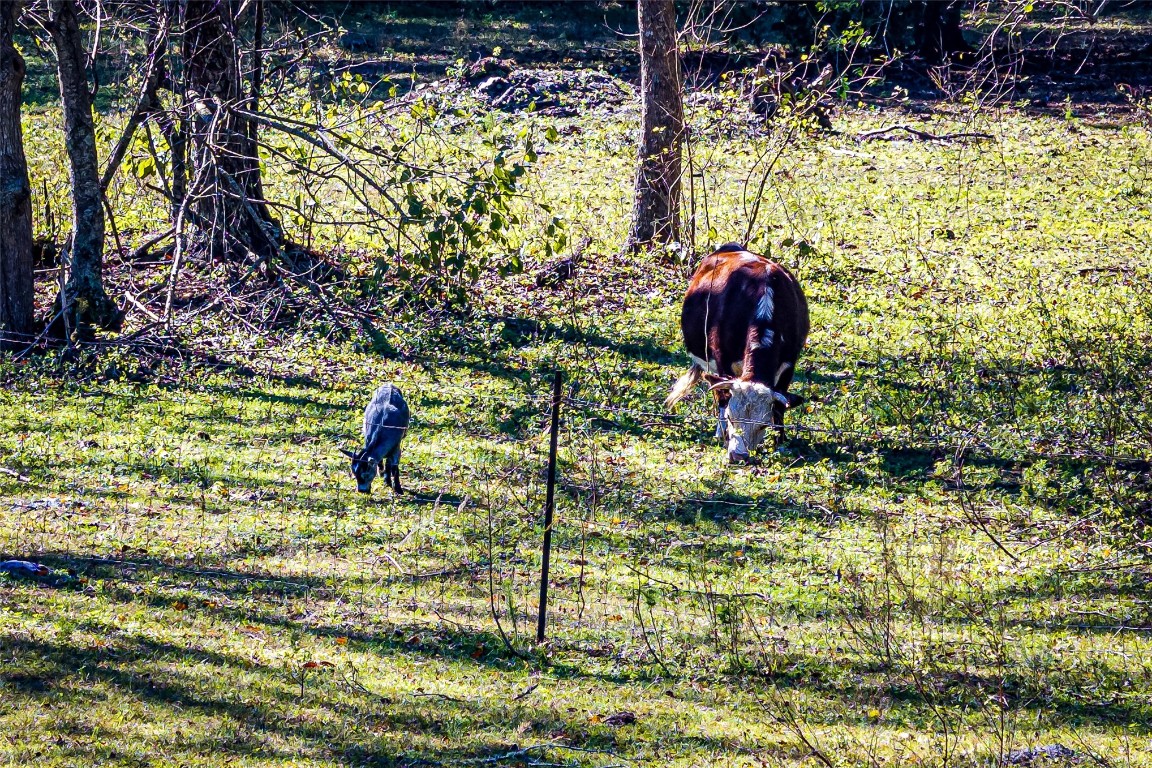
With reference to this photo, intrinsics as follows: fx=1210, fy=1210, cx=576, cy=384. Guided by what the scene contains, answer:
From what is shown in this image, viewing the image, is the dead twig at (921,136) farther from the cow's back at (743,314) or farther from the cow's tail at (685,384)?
the cow's tail at (685,384)

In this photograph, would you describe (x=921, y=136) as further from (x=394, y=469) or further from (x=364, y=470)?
(x=364, y=470)

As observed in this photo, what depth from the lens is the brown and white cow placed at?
11.8 m

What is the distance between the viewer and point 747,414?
11.6 meters

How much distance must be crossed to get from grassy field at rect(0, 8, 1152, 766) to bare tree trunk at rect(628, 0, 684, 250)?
674 millimetres

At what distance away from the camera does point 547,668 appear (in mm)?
7637

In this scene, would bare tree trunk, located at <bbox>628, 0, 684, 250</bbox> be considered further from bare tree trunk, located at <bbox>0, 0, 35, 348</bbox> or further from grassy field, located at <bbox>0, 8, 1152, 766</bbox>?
bare tree trunk, located at <bbox>0, 0, 35, 348</bbox>

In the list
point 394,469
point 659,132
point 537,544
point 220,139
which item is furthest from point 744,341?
point 220,139

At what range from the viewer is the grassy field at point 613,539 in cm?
681

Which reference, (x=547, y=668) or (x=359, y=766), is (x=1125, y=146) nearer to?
(x=547, y=668)

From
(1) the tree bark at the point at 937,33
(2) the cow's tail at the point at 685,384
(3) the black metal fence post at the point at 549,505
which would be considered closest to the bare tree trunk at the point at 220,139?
(2) the cow's tail at the point at 685,384

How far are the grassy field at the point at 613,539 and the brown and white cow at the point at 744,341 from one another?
42cm

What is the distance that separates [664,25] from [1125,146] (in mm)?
10632

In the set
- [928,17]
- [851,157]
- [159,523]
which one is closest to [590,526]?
[159,523]

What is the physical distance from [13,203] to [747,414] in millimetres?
8976
